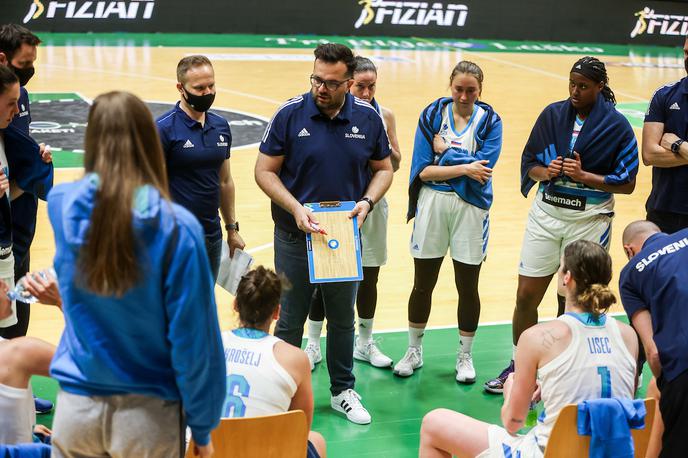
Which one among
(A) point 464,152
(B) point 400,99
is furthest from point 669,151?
(B) point 400,99

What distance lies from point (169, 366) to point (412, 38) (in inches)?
783

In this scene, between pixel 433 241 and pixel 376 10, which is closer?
pixel 433 241

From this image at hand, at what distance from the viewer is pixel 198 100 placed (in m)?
5.02

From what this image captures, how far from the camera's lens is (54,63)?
15.9 metres

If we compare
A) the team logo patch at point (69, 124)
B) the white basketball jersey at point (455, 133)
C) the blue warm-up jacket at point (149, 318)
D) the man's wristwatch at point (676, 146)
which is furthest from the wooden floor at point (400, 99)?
the blue warm-up jacket at point (149, 318)

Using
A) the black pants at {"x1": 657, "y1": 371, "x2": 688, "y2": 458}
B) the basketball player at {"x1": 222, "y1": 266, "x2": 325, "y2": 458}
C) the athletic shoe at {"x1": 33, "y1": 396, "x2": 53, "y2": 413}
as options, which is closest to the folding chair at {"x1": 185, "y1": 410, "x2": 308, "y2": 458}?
the basketball player at {"x1": 222, "y1": 266, "x2": 325, "y2": 458}

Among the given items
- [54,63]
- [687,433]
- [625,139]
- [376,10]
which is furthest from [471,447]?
[376,10]

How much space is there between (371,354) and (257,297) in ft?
7.92

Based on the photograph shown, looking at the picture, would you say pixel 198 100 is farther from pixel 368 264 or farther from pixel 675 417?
pixel 675 417

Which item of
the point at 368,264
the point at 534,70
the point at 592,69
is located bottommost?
the point at 534,70

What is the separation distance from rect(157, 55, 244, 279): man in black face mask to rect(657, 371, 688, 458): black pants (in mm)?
2621

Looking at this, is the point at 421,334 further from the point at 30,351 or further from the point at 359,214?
the point at 30,351

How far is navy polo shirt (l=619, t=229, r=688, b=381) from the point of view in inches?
141

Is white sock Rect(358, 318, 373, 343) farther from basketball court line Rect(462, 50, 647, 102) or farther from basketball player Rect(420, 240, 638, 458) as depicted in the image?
basketball court line Rect(462, 50, 647, 102)
